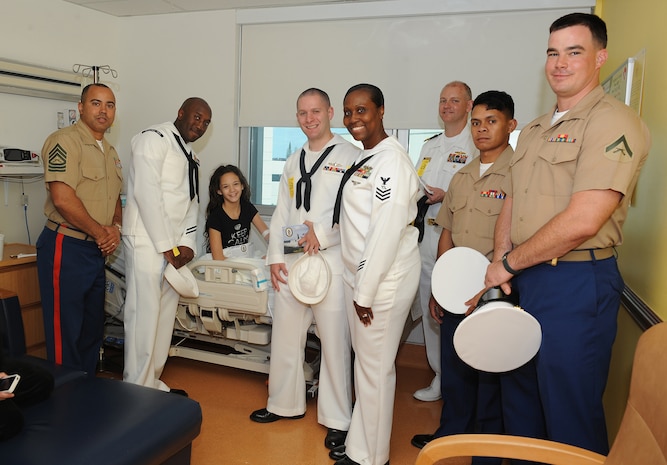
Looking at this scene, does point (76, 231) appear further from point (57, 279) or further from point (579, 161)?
point (579, 161)

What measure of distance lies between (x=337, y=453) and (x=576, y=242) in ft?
5.31

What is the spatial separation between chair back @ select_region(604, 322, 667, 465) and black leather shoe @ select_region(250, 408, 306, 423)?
1996 mm

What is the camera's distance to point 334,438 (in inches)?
112

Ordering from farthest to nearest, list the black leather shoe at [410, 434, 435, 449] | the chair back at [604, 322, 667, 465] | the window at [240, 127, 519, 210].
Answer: the window at [240, 127, 519, 210] → the black leather shoe at [410, 434, 435, 449] → the chair back at [604, 322, 667, 465]

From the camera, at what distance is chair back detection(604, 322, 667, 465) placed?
1.28m

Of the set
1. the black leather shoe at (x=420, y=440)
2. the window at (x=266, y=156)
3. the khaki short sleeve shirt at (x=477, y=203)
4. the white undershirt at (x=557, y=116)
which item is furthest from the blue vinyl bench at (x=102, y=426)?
the window at (x=266, y=156)

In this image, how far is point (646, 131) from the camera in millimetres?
1876

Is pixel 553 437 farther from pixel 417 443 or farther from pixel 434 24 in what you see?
pixel 434 24

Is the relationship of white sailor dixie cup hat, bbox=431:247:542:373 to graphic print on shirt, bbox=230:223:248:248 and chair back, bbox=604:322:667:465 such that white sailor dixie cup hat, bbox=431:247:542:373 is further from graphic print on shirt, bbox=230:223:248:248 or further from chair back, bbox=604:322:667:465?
graphic print on shirt, bbox=230:223:248:248

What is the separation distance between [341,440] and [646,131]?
79.4 inches

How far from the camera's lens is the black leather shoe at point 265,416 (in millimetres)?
3078

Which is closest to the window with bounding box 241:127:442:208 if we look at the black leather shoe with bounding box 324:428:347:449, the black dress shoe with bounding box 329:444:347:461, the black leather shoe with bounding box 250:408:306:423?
the black leather shoe with bounding box 250:408:306:423

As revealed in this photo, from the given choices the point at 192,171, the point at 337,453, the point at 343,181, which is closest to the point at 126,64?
the point at 192,171

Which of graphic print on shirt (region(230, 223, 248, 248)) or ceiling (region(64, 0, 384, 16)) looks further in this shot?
ceiling (region(64, 0, 384, 16))
